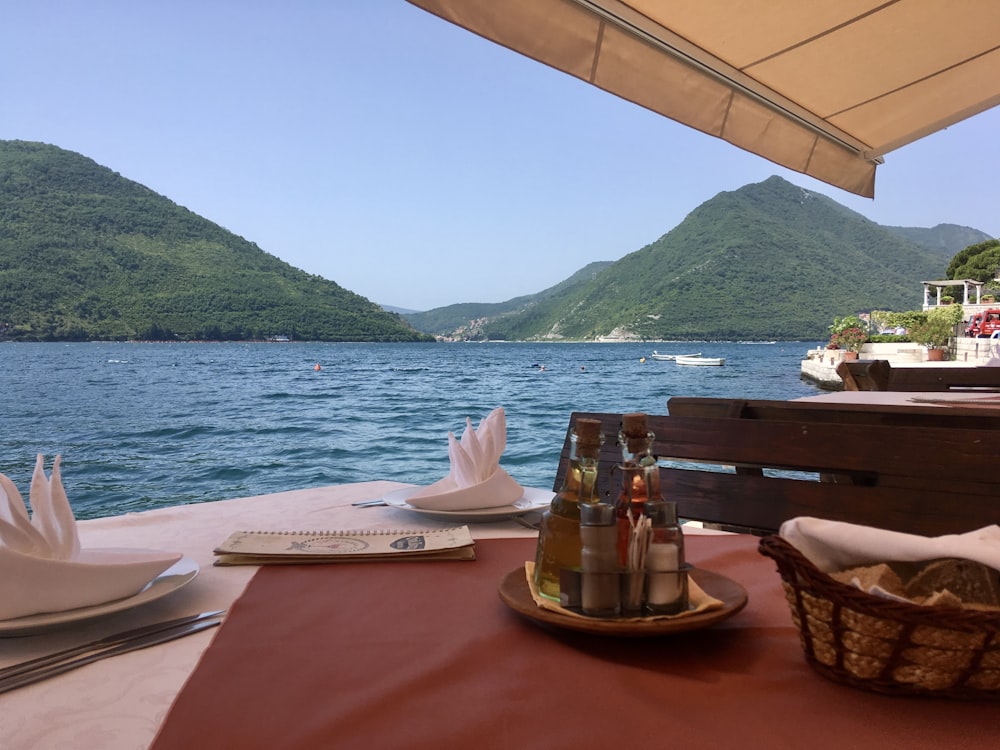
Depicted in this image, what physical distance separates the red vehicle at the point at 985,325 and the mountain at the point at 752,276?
27.3 metres

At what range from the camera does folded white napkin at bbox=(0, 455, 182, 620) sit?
537mm

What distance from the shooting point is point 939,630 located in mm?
391

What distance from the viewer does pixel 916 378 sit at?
3.24 meters

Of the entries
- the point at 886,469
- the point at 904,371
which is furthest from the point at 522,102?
the point at 886,469

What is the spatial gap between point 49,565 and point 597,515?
0.43 m

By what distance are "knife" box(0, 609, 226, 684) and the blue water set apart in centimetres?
617

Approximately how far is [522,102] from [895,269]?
4690cm

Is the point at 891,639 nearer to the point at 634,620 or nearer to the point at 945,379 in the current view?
Answer: the point at 634,620

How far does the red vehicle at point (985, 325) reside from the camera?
60.1ft

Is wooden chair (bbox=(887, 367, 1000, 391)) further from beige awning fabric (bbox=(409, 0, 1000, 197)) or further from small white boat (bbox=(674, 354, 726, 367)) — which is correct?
small white boat (bbox=(674, 354, 726, 367))

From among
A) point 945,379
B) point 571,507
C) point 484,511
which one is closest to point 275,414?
point 945,379

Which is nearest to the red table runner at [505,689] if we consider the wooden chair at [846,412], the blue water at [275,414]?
the wooden chair at [846,412]

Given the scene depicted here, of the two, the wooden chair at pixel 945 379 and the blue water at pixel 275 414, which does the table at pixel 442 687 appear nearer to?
the wooden chair at pixel 945 379

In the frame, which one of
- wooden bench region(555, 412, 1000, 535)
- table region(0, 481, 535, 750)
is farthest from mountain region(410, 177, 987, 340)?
table region(0, 481, 535, 750)
